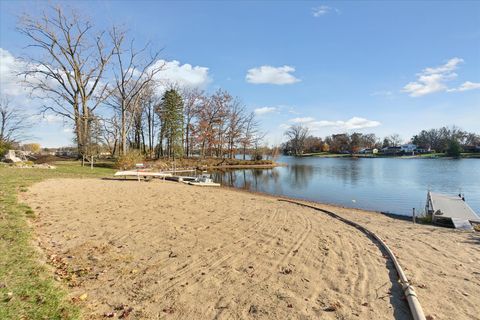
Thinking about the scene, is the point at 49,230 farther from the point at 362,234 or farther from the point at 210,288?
the point at 362,234

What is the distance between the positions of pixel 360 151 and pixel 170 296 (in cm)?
12154

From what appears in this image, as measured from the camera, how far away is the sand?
3.83 metres

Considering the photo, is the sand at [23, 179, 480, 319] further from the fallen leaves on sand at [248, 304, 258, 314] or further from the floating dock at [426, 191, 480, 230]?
the floating dock at [426, 191, 480, 230]

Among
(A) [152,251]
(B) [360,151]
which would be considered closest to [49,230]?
(A) [152,251]

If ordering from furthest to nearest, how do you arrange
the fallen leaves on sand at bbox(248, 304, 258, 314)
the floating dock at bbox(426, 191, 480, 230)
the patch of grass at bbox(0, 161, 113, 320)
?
1. the floating dock at bbox(426, 191, 480, 230)
2. the fallen leaves on sand at bbox(248, 304, 258, 314)
3. the patch of grass at bbox(0, 161, 113, 320)

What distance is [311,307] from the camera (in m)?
3.83

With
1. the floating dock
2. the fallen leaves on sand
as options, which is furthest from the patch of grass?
the floating dock

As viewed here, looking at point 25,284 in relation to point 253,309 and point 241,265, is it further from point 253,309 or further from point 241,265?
point 241,265

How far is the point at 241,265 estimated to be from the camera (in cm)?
520

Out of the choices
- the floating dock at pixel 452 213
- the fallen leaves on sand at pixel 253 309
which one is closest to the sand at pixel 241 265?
the fallen leaves on sand at pixel 253 309

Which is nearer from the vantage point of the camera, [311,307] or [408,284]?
[311,307]

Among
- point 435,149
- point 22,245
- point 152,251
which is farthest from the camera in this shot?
point 435,149

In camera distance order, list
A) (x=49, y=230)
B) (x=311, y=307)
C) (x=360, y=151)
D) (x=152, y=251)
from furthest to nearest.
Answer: (x=360, y=151) < (x=49, y=230) < (x=152, y=251) < (x=311, y=307)

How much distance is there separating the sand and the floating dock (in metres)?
2.76
